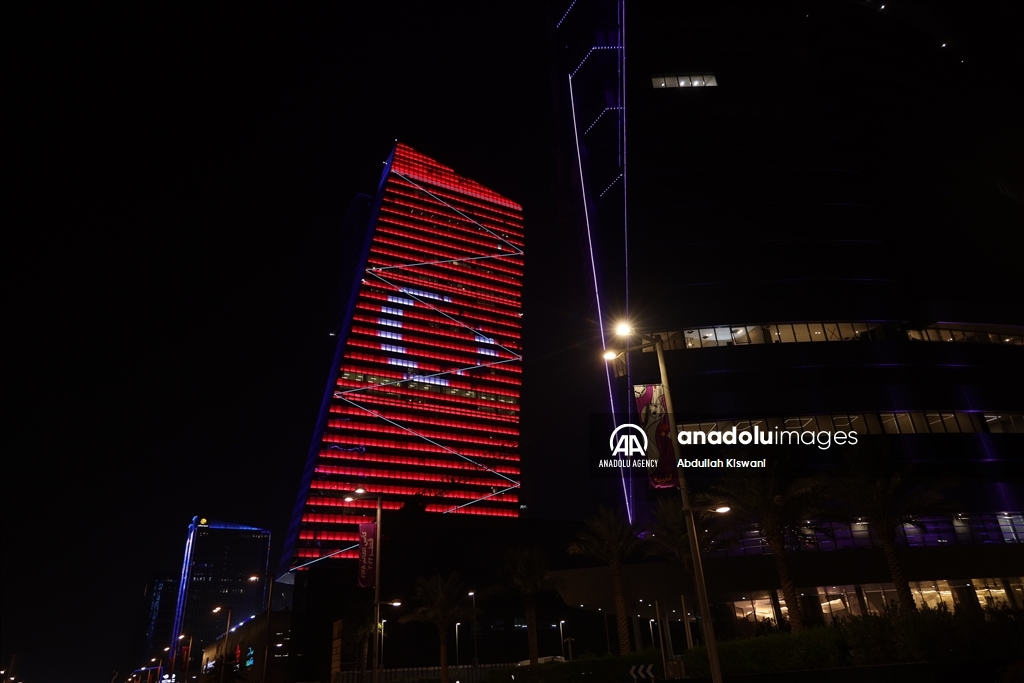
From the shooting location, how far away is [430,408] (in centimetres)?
13962

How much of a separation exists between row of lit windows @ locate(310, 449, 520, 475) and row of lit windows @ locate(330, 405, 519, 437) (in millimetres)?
8019

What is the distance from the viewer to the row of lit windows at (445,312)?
137 meters

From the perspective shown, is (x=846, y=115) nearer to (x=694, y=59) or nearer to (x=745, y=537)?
(x=694, y=59)

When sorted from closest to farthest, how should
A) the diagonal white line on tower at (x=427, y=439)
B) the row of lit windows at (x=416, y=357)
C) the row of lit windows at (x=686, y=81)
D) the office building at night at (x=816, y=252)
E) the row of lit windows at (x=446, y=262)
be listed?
the office building at night at (x=816, y=252)
the row of lit windows at (x=686, y=81)
the diagonal white line on tower at (x=427, y=439)
the row of lit windows at (x=416, y=357)
the row of lit windows at (x=446, y=262)

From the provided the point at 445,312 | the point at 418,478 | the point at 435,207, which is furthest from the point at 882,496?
the point at 435,207

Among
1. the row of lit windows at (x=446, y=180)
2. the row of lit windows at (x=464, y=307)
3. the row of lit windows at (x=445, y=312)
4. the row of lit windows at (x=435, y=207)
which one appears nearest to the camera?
the row of lit windows at (x=445, y=312)

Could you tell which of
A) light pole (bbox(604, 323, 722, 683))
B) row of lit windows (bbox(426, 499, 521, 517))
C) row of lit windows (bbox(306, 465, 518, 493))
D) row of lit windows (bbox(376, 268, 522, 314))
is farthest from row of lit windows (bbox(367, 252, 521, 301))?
light pole (bbox(604, 323, 722, 683))

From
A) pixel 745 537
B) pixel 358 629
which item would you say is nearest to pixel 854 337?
pixel 745 537

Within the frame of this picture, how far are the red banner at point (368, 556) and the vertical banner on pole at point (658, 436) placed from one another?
15.1 metres

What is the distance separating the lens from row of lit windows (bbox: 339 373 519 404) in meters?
129

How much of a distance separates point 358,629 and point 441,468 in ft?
229

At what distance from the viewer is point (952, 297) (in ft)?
183

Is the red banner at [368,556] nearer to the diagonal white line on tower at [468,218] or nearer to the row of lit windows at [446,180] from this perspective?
the diagonal white line on tower at [468,218]

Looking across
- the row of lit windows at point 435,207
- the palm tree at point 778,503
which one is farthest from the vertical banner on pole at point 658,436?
the row of lit windows at point 435,207
